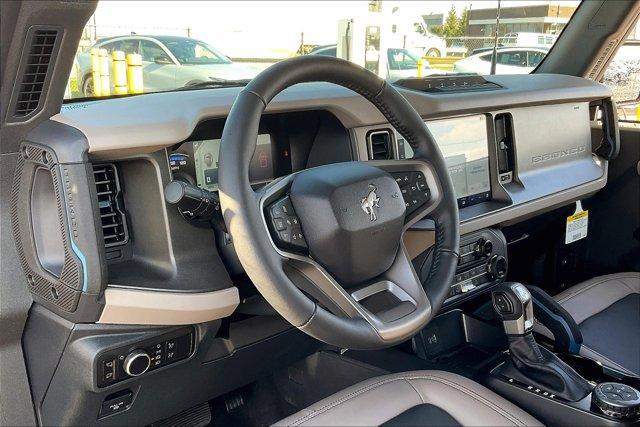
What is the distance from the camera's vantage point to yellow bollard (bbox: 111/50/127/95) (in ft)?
6.22

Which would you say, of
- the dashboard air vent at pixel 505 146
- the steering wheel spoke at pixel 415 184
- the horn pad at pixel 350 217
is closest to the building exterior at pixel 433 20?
the dashboard air vent at pixel 505 146

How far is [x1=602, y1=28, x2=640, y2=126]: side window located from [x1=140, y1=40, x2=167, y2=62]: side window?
215 centimetres

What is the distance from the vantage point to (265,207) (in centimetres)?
136

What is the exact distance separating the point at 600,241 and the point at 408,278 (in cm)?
199

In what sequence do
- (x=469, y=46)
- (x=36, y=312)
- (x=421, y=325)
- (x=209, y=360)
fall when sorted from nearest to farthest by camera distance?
(x=421, y=325) → (x=36, y=312) → (x=209, y=360) → (x=469, y=46)

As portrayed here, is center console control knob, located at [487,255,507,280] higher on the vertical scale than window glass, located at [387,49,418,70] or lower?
lower

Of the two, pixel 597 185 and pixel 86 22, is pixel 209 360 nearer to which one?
pixel 86 22

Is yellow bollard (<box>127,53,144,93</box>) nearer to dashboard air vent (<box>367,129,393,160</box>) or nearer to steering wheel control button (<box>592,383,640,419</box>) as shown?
dashboard air vent (<box>367,129,393,160</box>)

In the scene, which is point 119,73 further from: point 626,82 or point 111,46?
point 626,82

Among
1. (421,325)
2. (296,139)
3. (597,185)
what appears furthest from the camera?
(597,185)

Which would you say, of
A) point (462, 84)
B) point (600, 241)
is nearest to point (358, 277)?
point (462, 84)

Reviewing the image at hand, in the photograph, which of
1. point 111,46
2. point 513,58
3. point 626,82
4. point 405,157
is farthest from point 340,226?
point 626,82

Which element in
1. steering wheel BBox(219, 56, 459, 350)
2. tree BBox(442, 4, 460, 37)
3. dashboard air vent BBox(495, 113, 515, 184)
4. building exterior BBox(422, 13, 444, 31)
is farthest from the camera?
building exterior BBox(422, 13, 444, 31)

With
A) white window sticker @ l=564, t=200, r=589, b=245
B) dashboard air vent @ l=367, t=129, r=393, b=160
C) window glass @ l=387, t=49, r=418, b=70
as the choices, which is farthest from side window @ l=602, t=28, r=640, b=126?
dashboard air vent @ l=367, t=129, r=393, b=160
